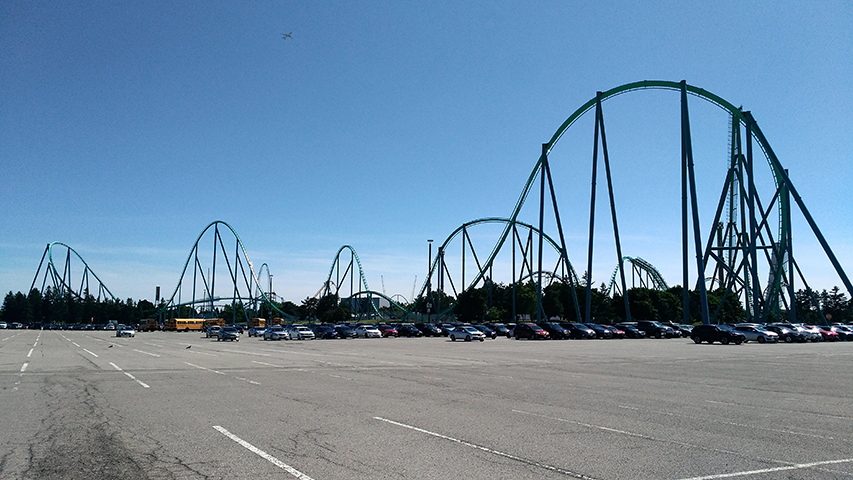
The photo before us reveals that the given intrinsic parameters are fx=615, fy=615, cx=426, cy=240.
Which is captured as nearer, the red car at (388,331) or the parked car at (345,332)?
the parked car at (345,332)

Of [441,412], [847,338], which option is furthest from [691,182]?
[441,412]

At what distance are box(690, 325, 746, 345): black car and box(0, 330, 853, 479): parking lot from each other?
2542 centimetres

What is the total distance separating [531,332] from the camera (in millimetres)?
53531

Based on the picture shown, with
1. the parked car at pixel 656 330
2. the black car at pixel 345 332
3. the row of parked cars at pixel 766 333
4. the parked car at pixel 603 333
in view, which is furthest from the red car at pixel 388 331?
the row of parked cars at pixel 766 333

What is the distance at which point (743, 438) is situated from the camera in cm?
883

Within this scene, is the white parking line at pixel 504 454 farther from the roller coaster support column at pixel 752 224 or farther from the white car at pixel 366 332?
the roller coaster support column at pixel 752 224

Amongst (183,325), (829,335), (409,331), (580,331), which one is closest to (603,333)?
(580,331)

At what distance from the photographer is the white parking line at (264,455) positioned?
6.72 m

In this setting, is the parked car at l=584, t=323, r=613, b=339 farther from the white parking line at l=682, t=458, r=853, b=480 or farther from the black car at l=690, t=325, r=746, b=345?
the white parking line at l=682, t=458, r=853, b=480

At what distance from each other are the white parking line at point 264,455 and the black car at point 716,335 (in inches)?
1586

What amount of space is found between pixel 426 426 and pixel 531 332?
148ft

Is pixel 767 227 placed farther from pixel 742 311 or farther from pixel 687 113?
pixel 742 311

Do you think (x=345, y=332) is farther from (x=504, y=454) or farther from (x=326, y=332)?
(x=504, y=454)

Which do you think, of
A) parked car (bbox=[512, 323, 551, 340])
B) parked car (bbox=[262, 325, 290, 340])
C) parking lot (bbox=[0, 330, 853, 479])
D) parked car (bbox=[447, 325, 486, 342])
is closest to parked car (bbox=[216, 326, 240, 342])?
parked car (bbox=[262, 325, 290, 340])
